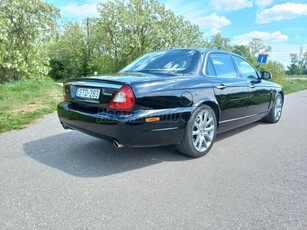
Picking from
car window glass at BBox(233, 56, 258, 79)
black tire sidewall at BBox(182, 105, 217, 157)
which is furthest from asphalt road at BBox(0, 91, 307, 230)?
car window glass at BBox(233, 56, 258, 79)

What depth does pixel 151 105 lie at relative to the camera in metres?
3.02

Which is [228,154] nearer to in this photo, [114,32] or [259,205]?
[259,205]

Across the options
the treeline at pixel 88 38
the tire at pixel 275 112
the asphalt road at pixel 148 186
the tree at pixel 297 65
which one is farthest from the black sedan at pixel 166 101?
the tree at pixel 297 65

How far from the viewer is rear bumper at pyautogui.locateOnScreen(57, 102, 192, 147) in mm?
2900

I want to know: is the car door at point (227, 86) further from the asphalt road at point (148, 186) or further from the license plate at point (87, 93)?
the license plate at point (87, 93)

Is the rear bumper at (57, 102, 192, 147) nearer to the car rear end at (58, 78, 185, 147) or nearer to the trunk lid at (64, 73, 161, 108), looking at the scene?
the car rear end at (58, 78, 185, 147)

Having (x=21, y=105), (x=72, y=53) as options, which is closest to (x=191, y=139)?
(x=21, y=105)

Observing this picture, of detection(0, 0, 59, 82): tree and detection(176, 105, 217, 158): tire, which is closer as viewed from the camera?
detection(176, 105, 217, 158): tire

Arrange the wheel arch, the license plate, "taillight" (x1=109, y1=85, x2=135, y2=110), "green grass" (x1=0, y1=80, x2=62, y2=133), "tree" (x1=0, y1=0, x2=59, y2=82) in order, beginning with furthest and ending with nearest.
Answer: "tree" (x1=0, y1=0, x2=59, y2=82) → "green grass" (x1=0, y1=80, x2=62, y2=133) → the wheel arch → the license plate → "taillight" (x1=109, y1=85, x2=135, y2=110)

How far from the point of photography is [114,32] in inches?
870

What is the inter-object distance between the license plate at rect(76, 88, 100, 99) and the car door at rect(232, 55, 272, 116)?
2755 mm

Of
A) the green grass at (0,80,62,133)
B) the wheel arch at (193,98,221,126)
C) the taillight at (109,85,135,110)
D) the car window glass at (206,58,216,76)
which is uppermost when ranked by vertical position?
the car window glass at (206,58,216,76)

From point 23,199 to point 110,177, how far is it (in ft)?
3.00

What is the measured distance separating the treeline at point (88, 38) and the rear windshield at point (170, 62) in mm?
8642
